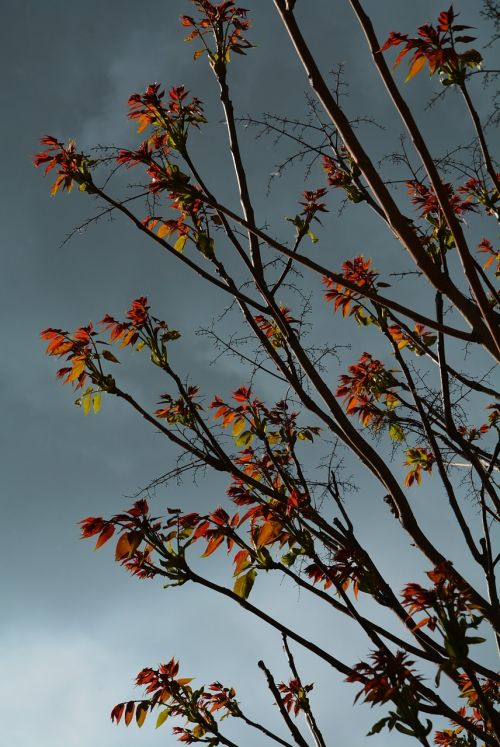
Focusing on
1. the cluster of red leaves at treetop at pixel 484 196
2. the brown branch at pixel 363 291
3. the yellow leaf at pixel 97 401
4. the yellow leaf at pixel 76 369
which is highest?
the cluster of red leaves at treetop at pixel 484 196

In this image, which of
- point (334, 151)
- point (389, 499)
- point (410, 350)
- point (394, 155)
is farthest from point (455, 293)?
point (410, 350)

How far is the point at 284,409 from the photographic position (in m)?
3.29

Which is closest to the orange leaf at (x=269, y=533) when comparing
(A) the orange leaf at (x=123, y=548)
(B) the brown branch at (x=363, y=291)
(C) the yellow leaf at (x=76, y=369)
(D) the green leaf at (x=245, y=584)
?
(D) the green leaf at (x=245, y=584)

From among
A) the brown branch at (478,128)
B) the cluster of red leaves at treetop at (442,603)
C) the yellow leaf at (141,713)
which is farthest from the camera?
the yellow leaf at (141,713)

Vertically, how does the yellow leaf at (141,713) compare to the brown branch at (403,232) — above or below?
below

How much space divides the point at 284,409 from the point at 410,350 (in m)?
1.22

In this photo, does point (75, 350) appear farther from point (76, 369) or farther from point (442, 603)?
point (442, 603)

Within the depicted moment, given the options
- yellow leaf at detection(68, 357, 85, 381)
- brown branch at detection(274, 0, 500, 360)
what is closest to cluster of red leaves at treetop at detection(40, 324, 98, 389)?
yellow leaf at detection(68, 357, 85, 381)

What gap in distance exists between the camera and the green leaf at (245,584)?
2115 mm

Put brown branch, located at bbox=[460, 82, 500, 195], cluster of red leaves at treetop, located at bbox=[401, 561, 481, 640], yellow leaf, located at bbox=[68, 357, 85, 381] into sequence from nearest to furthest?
cluster of red leaves at treetop, located at bbox=[401, 561, 481, 640]
brown branch, located at bbox=[460, 82, 500, 195]
yellow leaf, located at bbox=[68, 357, 85, 381]

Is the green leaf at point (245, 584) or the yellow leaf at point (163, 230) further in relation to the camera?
the yellow leaf at point (163, 230)

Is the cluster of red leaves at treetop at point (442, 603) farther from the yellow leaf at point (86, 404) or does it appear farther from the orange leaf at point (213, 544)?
the yellow leaf at point (86, 404)

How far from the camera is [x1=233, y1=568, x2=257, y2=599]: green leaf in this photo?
83.3 inches

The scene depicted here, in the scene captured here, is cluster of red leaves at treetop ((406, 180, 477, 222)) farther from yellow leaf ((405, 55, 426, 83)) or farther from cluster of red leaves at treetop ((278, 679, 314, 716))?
cluster of red leaves at treetop ((278, 679, 314, 716))
